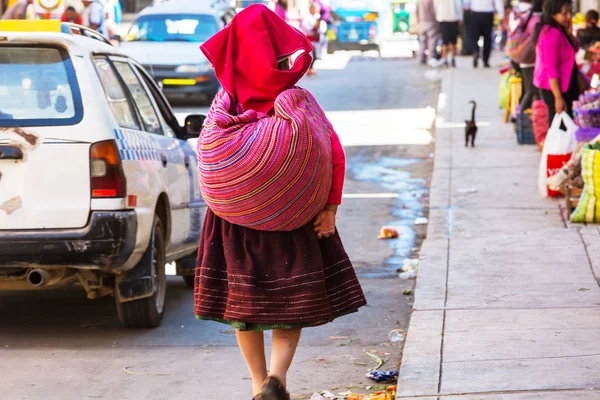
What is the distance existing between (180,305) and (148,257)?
123 centimetres

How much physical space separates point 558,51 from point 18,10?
33.0 feet

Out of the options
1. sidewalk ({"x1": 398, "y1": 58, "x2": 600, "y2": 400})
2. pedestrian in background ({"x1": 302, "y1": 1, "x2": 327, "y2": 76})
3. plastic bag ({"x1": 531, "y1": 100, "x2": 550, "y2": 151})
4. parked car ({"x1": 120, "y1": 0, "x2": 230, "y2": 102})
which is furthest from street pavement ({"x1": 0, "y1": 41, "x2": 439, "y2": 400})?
pedestrian in background ({"x1": 302, "y1": 1, "x2": 327, "y2": 76})

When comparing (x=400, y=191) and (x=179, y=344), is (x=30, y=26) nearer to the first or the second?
(x=179, y=344)

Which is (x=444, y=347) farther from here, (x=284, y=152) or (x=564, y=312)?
(x=284, y=152)

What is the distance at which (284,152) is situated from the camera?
465 centimetres

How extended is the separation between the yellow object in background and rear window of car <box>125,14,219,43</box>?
14957 mm

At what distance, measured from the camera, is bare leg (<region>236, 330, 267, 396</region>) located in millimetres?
4961

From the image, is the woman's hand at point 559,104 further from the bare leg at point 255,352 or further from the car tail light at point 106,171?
the bare leg at point 255,352

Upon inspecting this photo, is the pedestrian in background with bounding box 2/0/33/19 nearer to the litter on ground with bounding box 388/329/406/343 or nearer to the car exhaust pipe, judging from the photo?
the car exhaust pipe

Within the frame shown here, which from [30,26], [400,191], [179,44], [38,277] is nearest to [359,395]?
[38,277]

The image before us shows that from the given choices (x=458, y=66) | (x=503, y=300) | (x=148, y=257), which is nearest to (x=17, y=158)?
(x=148, y=257)

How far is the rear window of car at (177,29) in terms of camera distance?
22.0 meters

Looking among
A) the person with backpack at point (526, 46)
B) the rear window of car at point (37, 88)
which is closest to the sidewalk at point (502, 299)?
the person with backpack at point (526, 46)

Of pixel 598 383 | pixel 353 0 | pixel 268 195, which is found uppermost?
pixel 268 195
